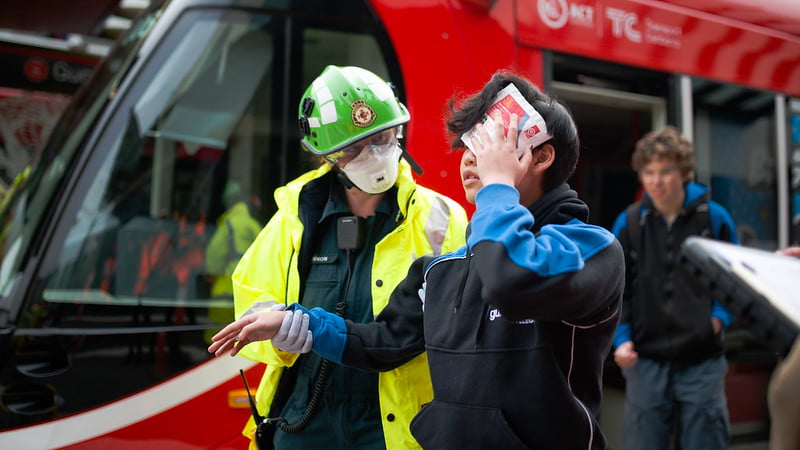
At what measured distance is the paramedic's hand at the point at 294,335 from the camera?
1868mm

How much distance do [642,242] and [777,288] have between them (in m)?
2.74

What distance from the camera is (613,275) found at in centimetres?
154

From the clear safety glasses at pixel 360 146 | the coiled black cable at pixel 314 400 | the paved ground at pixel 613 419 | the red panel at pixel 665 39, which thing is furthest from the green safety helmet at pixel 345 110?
the paved ground at pixel 613 419

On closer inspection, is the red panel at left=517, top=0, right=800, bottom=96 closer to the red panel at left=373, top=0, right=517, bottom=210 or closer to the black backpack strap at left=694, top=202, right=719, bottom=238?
the red panel at left=373, top=0, right=517, bottom=210

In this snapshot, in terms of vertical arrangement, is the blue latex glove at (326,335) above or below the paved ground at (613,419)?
above

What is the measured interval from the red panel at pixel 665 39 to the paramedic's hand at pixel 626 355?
1.36 m

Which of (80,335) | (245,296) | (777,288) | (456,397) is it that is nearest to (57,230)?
(80,335)

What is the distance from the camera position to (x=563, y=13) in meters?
3.40

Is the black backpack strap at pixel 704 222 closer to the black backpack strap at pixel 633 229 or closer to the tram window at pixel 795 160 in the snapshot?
the black backpack strap at pixel 633 229

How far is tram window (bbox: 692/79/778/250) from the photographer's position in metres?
4.09

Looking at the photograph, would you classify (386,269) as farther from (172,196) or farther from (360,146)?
(172,196)

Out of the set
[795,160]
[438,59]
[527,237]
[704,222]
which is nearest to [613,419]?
[704,222]

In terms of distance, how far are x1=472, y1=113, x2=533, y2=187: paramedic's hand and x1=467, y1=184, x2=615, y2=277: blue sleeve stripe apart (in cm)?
4

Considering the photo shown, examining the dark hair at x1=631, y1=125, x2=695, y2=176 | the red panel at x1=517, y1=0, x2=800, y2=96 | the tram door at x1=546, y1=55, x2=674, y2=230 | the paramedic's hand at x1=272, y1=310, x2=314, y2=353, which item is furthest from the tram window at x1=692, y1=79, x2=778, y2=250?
the paramedic's hand at x1=272, y1=310, x2=314, y2=353
